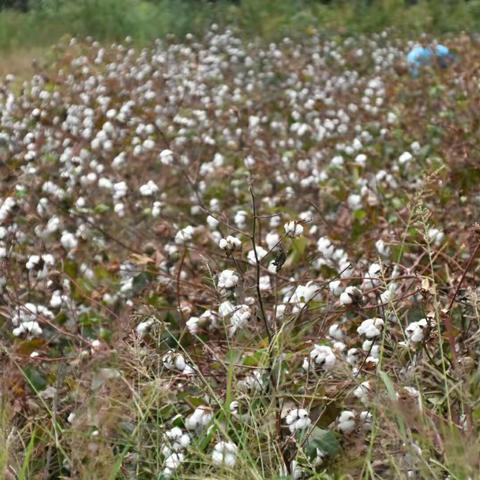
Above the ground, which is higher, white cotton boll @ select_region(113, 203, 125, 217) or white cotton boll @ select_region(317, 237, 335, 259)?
white cotton boll @ select_region(317, 237, 335, 259)

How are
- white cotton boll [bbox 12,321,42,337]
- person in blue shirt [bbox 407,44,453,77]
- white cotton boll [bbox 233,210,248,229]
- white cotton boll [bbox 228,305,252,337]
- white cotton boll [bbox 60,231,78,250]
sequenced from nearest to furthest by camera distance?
white cotton boll [bbox 228,305,252,337] < white cotton boll [bbox 12,321,42,337] < white cotton boll [bbox 60,231,78,250] < white cotton boll [bbox 233,210,248,229] < person in blue shirt [bbox 407,44,453,77]

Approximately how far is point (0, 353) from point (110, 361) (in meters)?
0.49

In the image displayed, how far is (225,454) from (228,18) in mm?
12776

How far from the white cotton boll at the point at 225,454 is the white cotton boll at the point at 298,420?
0.42 feet

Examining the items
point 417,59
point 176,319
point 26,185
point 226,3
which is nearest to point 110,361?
point 176,319

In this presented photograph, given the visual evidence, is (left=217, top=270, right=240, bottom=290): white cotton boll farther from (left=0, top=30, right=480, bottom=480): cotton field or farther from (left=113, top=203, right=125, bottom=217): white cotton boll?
(left=113, top=203, right=125, bottom=217): white cotton boll

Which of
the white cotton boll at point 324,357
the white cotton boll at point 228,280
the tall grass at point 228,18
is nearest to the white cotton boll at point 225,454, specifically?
the white cotton boll at point 324,357

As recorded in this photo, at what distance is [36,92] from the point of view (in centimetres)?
869

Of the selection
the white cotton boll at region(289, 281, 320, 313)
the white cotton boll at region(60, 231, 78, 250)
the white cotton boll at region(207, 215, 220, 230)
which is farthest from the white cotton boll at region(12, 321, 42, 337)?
the white cotton boll at region(60, 231, 78, 250)

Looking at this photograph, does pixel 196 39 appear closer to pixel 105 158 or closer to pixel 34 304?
pixel 105 158

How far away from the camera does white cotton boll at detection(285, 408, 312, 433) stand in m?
2.37

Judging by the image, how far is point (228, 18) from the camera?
1466cm

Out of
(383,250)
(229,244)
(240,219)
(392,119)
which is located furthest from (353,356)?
(392,119)

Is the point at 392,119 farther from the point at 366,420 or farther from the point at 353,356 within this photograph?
the point at 366,420
